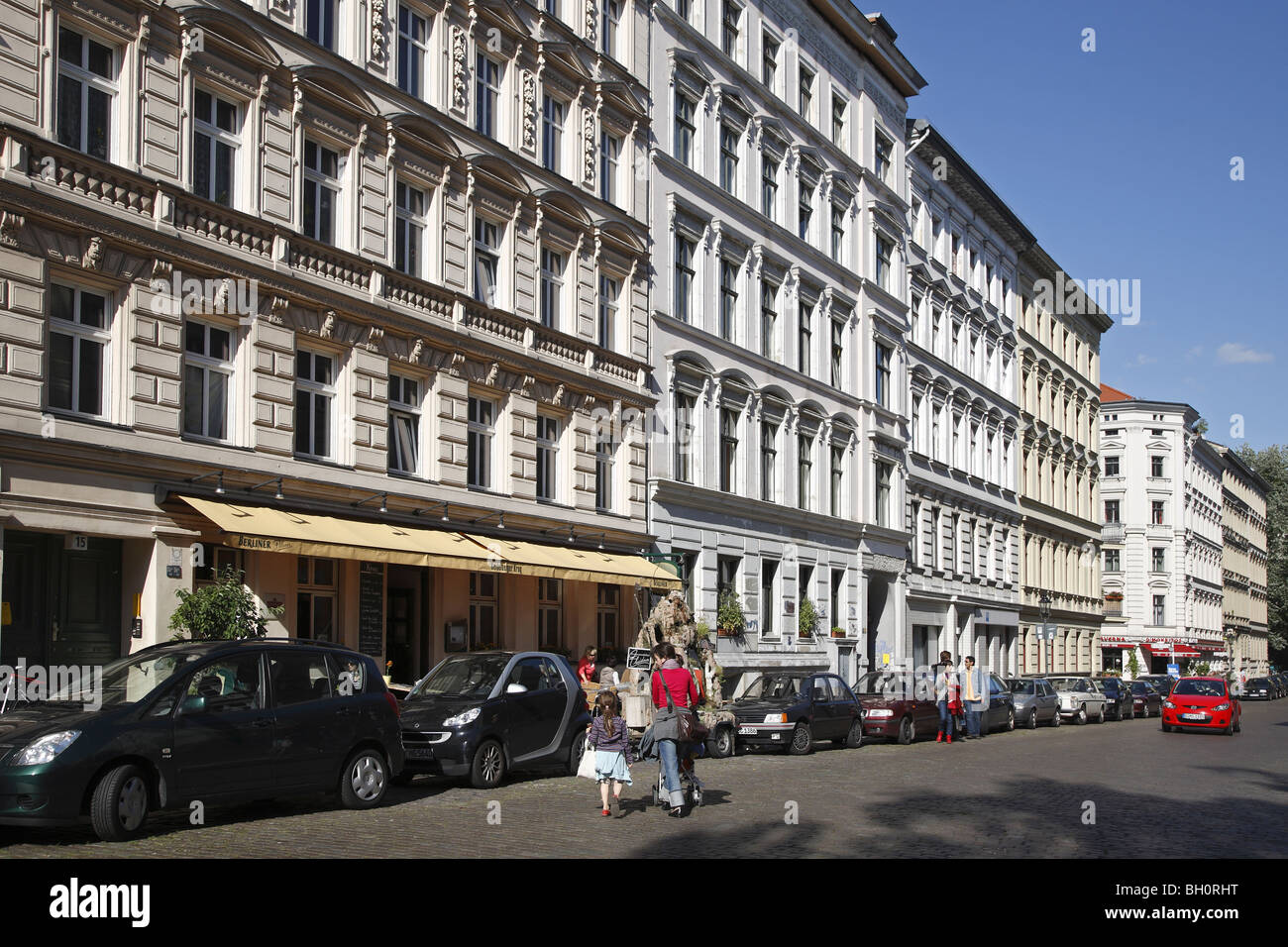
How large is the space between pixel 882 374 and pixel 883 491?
412cm

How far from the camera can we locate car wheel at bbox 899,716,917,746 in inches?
1178

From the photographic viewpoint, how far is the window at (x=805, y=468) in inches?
1659

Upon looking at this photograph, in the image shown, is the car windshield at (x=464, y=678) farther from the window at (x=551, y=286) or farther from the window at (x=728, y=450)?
the window at (x=728, y=450)

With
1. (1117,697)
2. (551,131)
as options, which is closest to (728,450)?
(551,131)

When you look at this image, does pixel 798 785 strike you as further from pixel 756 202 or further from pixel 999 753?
pixel 756 202

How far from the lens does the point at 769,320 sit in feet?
133

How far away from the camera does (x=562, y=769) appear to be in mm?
19922

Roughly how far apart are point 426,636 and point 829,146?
993 inches

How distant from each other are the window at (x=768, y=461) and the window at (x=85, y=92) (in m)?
23.0

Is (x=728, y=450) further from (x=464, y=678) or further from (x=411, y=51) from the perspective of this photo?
(x=464, y=678)

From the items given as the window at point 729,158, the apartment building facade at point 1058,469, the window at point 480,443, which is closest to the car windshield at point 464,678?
the window at point 480,443

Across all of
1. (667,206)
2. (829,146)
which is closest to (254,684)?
(667,206)

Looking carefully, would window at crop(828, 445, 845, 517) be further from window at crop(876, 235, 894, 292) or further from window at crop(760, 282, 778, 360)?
window at crop(876, 235, 894, 292)

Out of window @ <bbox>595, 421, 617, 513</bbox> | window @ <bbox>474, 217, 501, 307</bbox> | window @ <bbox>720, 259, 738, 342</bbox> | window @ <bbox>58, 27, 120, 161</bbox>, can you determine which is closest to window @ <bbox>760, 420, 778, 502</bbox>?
window @ <bbox>720, 259, 738, 342</bbox>
